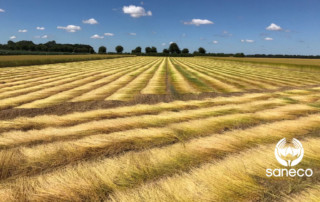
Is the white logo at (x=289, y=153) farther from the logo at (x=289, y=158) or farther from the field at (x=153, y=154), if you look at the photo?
the field at (x=153, y=154)

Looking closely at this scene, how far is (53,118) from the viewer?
6.80 metres

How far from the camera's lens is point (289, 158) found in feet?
14.1

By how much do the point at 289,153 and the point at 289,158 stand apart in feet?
1.14

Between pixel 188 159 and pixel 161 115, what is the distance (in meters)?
3.36

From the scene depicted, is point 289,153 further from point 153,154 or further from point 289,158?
point 153,154

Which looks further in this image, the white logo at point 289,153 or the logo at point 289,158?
the white logo at point 289,153

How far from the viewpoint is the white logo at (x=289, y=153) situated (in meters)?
4.10

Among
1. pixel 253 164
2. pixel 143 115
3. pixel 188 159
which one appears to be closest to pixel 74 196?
pixel 188 159

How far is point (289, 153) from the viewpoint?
15.0ft

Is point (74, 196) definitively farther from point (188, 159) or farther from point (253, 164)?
point (253, 164)

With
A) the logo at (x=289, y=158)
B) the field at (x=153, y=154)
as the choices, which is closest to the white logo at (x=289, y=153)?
the logo at (x=289, y=158)

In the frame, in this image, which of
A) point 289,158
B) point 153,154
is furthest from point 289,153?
point 153,154

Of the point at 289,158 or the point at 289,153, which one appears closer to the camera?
the point at 289,158

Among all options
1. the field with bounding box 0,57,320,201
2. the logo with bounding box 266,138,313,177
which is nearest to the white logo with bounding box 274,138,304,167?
the logo with bounding box 266,138,313,177
